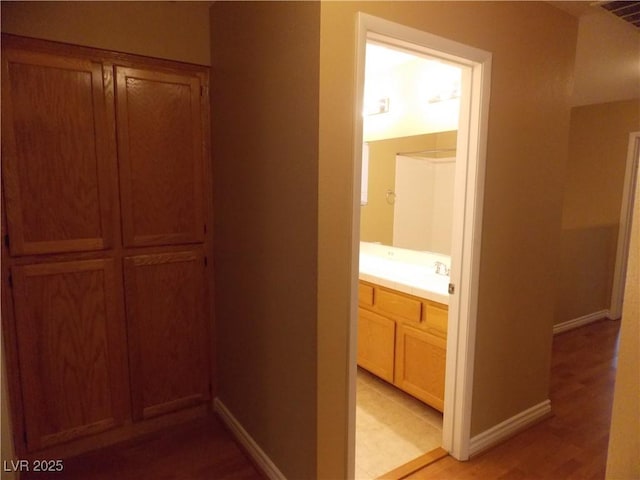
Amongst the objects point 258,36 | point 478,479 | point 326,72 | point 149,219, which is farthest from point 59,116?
point 478,479

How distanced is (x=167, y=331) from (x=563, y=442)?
2263 mm

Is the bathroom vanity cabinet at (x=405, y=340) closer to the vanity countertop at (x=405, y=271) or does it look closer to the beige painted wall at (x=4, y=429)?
the vanity countertop at (x=405, y=271)

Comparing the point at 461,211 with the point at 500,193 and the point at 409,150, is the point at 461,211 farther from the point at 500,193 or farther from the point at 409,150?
the point at 409,150

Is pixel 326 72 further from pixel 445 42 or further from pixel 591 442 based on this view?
pixel 591 442

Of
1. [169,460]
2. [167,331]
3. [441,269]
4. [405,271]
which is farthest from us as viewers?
[405,271]

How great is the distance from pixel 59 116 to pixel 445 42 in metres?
1.73

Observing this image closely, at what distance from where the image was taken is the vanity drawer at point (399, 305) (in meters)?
2.43

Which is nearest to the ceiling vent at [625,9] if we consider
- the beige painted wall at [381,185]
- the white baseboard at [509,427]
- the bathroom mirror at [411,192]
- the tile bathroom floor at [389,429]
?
the bathroom mirror at [411,192]

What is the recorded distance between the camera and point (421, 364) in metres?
2.45

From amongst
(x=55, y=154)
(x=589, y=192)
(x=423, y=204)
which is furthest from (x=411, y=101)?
(x=55, y=154)

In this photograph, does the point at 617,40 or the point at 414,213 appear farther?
the point at 414,213

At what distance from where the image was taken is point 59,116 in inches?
72.6

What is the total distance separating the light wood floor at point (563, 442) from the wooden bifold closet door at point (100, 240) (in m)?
1.54

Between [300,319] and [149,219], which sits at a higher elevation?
[149,219]
